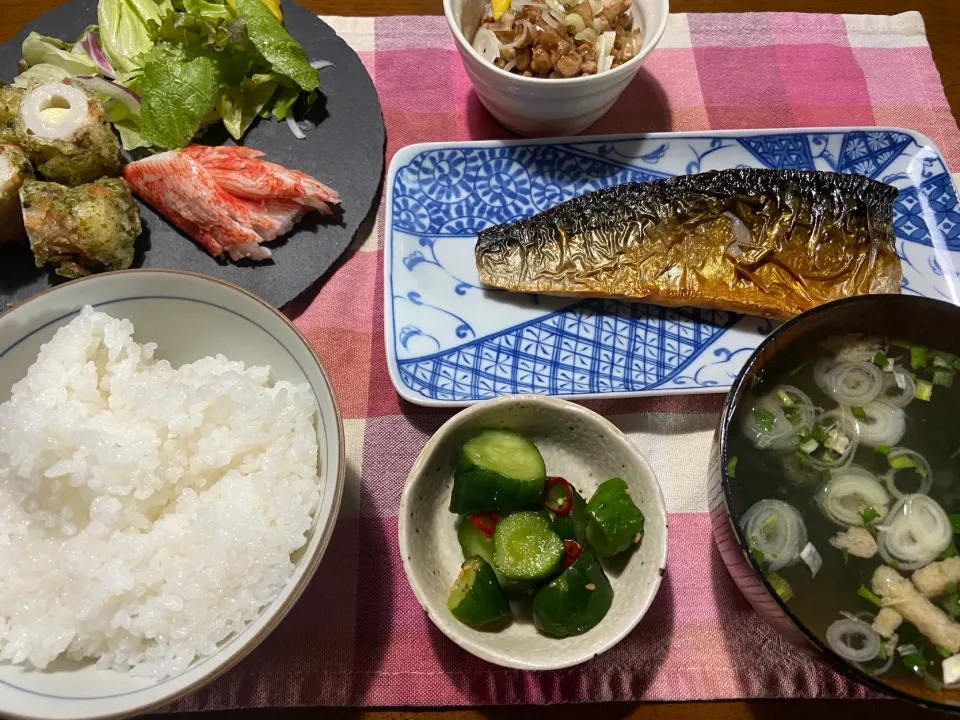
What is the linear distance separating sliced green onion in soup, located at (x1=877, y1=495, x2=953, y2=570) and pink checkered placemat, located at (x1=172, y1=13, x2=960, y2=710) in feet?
1.15

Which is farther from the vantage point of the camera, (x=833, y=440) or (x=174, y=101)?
(x=174, y=101)

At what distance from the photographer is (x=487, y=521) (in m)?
1.39

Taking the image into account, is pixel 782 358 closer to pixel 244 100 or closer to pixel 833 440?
pixel 833 440

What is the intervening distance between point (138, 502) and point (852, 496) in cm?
141

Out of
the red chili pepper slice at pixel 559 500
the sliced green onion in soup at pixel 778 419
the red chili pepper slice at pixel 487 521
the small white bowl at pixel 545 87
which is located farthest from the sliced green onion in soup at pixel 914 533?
the small white bowl at pixel 545 87

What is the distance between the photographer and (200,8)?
2.10 m

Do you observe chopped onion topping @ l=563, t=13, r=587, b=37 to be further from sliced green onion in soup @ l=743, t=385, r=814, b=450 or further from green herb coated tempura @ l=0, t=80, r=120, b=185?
green herb coated tempura @ l=0, t=80, r=120, b=185

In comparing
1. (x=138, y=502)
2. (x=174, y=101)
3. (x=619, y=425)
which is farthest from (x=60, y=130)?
(x=619, y=425)

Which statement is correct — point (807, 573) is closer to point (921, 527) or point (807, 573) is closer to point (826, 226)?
point (921, 527)

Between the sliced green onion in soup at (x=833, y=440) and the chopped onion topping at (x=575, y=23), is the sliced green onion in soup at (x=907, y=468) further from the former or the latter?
the chopped onion topping at (x=575, y=23)

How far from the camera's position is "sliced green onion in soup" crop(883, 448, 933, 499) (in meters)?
1.31

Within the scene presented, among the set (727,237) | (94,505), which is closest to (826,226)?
(727,237)

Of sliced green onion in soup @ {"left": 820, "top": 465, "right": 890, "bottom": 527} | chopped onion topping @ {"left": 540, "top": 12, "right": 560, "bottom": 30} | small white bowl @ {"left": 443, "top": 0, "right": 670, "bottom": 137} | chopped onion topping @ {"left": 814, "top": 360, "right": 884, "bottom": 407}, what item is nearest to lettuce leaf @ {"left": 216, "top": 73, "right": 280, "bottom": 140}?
small white bowl @ {"left": 443, "top": 0, "right": 670, "bottom": 137}

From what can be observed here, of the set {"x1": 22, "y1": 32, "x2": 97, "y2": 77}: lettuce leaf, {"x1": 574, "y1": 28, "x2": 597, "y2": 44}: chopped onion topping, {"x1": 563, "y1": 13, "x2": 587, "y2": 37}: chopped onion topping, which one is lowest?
{"x1": 22, "y1": 32, "x2": 97, "y2": 77}: lettuce leaf
